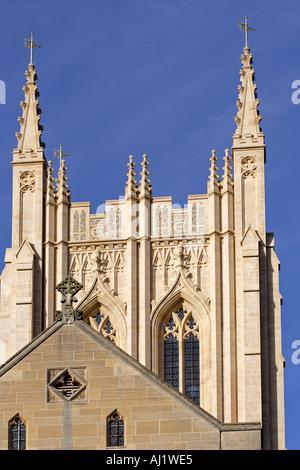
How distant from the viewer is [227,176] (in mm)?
65375

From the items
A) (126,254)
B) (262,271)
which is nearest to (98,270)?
(126,254)

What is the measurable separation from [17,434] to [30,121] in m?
30.3

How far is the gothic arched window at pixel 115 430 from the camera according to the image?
124ft

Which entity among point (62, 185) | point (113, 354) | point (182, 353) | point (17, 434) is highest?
point (62, 185)

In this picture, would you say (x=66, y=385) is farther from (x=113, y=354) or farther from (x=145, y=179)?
(x=145, y=179)

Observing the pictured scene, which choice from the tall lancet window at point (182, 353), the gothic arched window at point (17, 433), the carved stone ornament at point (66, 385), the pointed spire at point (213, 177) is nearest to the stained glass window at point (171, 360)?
the tall lancet window at point (182, 353)

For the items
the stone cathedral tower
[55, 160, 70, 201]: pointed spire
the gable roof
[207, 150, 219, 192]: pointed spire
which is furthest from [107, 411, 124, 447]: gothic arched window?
[55, 160, 70, 201]: pointed spire

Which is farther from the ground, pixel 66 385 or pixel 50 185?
pixel 50 185

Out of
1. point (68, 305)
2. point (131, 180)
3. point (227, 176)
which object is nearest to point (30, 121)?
point (131, 180)

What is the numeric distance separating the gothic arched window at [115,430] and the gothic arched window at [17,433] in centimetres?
156

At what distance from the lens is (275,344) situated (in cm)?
6231

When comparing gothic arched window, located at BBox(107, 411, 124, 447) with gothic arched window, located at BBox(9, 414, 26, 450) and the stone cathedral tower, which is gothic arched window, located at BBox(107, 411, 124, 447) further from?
the stone cathedral tower

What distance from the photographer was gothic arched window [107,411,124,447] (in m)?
37.9
